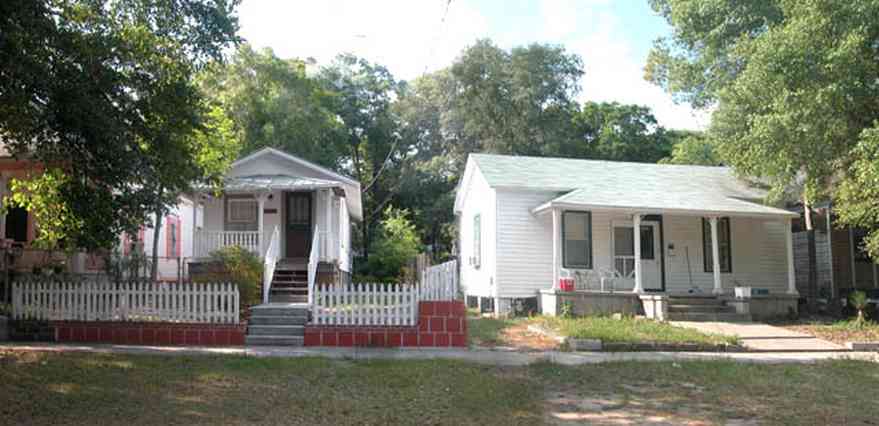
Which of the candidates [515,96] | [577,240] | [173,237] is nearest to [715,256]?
[577,240]

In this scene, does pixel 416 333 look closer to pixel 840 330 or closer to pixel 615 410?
pixel 615 410

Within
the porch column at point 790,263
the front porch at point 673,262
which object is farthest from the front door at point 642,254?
the porch column at point 790,263

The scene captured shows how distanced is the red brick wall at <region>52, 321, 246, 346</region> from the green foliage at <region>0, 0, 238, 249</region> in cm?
147

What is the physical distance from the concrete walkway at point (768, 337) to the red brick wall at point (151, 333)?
30.9 ft

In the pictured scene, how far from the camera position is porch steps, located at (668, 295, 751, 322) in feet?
56.4

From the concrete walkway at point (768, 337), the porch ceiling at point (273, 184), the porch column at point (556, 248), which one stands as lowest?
the concrete walkway at point (768, 337)

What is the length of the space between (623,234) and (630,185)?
1540mm

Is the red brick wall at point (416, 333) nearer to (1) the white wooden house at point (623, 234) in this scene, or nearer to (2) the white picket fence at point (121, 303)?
(2) the white picket fence at point (121, 303)

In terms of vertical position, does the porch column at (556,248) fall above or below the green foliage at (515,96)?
below

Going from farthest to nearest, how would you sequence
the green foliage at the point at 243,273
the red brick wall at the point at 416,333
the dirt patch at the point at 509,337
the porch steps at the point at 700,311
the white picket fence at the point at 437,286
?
1. the porch steps at the point at 700,311
2. the green foliage at the point at 243,273
3. the dirt patch at the point at 509,337
4. the white picket fence at the point at 437,286
5. the red brick wall at the point at 416,333

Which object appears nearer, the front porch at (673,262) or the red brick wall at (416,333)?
the red brick wall at (416,333)

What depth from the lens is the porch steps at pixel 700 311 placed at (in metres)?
17.2

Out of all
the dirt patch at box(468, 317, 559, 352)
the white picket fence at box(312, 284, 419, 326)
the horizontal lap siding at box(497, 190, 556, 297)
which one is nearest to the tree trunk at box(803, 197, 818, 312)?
the horizontal lap siding at box(497, 190, 556, 297)

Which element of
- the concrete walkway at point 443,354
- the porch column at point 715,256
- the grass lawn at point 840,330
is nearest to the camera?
the concrete walkway at point 443,354
